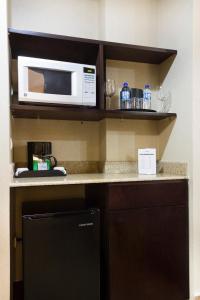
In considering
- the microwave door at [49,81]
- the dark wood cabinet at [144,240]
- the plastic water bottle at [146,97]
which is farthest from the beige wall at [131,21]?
the dark wood cabinet at [144,240]

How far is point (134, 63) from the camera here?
231 cm

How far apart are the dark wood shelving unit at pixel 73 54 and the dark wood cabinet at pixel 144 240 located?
1.97 feet

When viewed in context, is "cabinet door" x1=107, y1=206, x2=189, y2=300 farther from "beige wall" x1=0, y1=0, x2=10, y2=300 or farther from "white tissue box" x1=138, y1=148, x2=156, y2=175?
"beige wall" x1=0, y1=0, x2=10, y2=300

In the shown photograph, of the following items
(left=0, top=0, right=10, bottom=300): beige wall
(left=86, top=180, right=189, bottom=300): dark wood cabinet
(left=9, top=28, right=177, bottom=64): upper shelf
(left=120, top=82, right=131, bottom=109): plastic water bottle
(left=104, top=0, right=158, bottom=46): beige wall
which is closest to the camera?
(left=0, top=0, right=10, bottom=300): beige wall

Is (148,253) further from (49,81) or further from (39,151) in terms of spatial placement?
(49,81)

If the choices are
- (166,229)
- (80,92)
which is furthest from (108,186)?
(80,92)

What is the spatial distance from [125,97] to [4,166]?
1104mm

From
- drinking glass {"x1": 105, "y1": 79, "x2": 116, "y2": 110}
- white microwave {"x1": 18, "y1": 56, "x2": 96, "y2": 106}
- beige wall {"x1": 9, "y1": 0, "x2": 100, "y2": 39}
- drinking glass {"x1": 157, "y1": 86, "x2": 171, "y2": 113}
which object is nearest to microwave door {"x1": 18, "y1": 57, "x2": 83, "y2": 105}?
white microwave {"x1": 18, "y1": 56, "x2": 96, "y2": 106}

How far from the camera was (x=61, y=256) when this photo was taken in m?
1.58

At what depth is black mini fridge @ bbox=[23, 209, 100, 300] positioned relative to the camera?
1528mm

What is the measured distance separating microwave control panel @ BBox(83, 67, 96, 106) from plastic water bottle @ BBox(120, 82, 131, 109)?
32cm

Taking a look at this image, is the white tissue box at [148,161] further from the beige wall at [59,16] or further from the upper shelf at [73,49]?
the beige wall at [59,16]

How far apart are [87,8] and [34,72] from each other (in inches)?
39.2

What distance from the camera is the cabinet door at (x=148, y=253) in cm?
167
